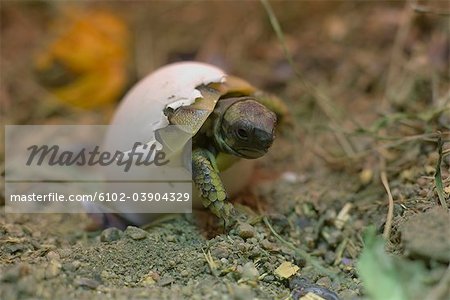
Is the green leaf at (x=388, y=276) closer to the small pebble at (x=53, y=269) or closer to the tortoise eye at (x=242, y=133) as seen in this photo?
the tortoise eye at (x=242, y=133)

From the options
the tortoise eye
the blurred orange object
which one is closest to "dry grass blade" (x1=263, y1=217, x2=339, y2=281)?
the tortoise eye

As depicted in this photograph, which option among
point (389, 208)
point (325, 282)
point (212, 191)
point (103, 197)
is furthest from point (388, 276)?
point (103, 197)

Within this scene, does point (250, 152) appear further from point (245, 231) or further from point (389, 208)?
point (389, 208)

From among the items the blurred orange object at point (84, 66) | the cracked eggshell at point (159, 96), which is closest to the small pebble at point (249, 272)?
the cracked eggshell at point (159, 96)

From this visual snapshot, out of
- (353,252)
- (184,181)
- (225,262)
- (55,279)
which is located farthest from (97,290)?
(353,252)

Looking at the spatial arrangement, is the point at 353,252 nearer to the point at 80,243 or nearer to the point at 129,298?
the point at 129,298

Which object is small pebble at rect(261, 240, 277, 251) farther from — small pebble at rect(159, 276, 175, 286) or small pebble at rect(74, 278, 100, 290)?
small pebble at rect(74, 278, 100, 290)
